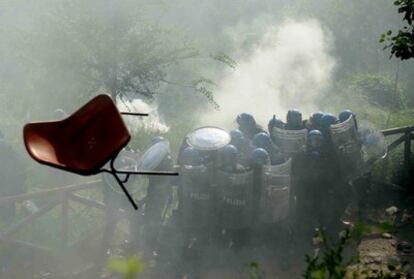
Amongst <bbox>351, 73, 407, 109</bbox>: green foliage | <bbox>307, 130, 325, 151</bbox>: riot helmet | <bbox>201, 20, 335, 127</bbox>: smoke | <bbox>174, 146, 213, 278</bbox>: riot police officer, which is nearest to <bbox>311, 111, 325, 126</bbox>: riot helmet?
<bbox>307, 130, 325, 151</bbox>: riot helmet

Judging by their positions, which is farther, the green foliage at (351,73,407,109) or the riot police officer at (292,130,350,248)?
the green foliage at (351,73,407,109)

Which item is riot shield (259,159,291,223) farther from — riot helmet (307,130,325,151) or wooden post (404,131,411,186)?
wooden post (404,131,411,186)

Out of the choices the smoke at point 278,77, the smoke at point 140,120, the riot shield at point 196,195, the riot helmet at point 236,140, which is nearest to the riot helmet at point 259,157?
the riot helmet at point 236,140

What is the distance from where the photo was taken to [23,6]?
1281 centimetres

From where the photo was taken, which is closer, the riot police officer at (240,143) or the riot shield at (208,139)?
the riot shield at (208,139)

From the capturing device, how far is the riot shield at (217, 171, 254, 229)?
7.64 meters

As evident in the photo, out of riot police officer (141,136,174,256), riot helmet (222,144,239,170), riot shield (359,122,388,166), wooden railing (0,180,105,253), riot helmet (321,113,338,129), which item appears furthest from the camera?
riot shield (359,122,388,166)

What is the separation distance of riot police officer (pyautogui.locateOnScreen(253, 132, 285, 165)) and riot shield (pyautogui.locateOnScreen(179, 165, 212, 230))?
0.88 meters

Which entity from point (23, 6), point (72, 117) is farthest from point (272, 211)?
point (23, 6)

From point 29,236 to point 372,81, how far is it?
14110mm

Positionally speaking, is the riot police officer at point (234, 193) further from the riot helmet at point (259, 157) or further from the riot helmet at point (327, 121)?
the riot helmet at point (327, 121)

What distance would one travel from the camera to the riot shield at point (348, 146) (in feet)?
27.7

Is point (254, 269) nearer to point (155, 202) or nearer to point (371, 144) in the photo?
point (155, 202)

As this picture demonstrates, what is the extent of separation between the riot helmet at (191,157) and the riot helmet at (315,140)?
1700 mm
